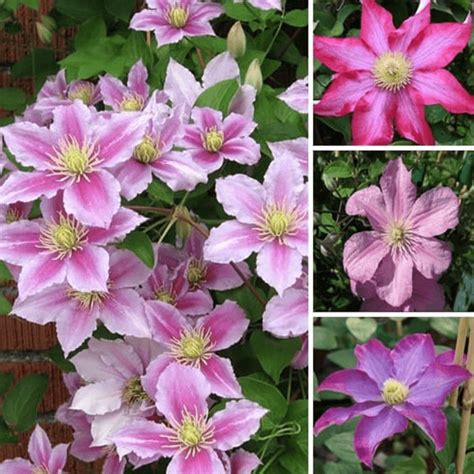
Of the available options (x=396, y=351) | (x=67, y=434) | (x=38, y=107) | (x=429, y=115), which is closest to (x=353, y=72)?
(x=429, y=115)

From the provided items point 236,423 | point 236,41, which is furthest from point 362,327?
point 236,41

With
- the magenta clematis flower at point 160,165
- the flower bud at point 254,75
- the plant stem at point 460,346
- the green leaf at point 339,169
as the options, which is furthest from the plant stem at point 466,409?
the flower bud at point 254,75

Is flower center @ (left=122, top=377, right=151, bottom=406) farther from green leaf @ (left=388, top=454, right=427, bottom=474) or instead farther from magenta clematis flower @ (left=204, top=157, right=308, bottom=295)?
green leaf @ (left=388, top=454, right=427, bottom=474)

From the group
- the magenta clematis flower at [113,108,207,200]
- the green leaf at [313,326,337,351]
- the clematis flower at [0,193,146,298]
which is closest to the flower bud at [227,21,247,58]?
the magenta clematis flower at [113,108,207,200]

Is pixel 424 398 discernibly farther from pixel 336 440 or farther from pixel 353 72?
pixel 353 72

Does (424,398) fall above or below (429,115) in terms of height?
below

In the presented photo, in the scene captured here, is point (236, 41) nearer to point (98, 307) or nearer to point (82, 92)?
point (82, 92)
